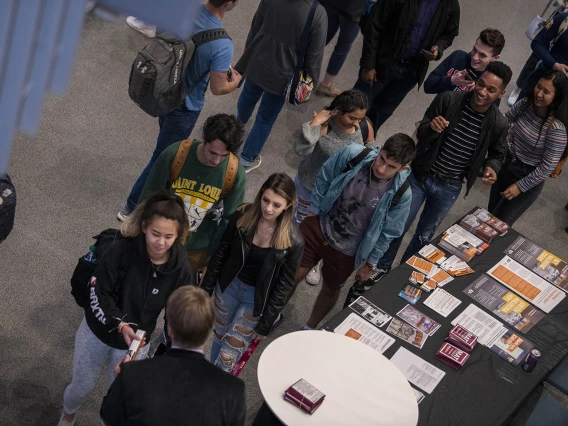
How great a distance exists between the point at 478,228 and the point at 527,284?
1.63 feet

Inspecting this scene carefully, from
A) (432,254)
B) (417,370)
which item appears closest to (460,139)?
(432,254)

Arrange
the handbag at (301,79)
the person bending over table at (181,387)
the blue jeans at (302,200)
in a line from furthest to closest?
1. the handbag at (301,79)
2. the blue jeans at (302,200)
3. the person bending over table at (181,387)

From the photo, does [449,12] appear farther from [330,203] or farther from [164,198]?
[164,198]

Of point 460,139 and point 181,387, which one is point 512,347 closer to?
point 460,139

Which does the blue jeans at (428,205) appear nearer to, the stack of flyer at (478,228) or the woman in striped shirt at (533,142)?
the stack of flyer at (478,228)

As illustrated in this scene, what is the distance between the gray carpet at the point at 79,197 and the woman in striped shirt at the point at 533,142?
1.06 m

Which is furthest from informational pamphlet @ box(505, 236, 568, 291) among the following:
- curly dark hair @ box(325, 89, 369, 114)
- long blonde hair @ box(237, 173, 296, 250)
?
long blonde hair @ box(237, 173, 296, 250)

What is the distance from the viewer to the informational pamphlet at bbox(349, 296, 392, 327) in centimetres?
420

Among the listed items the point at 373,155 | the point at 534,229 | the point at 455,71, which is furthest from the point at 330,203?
the point at 534,229

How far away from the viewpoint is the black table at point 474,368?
12.6 feet

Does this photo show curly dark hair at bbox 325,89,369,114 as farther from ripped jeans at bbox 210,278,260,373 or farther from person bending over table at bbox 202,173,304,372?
ripped jeans at bbox 210,278,260,373

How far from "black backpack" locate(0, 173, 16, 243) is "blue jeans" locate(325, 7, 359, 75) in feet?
11.1

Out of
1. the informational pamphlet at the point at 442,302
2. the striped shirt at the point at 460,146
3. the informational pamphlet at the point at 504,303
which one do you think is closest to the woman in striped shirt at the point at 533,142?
the striped shirt at the point at 460,146

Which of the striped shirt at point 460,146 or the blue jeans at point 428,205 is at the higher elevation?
the striped shirt at point 460,146
